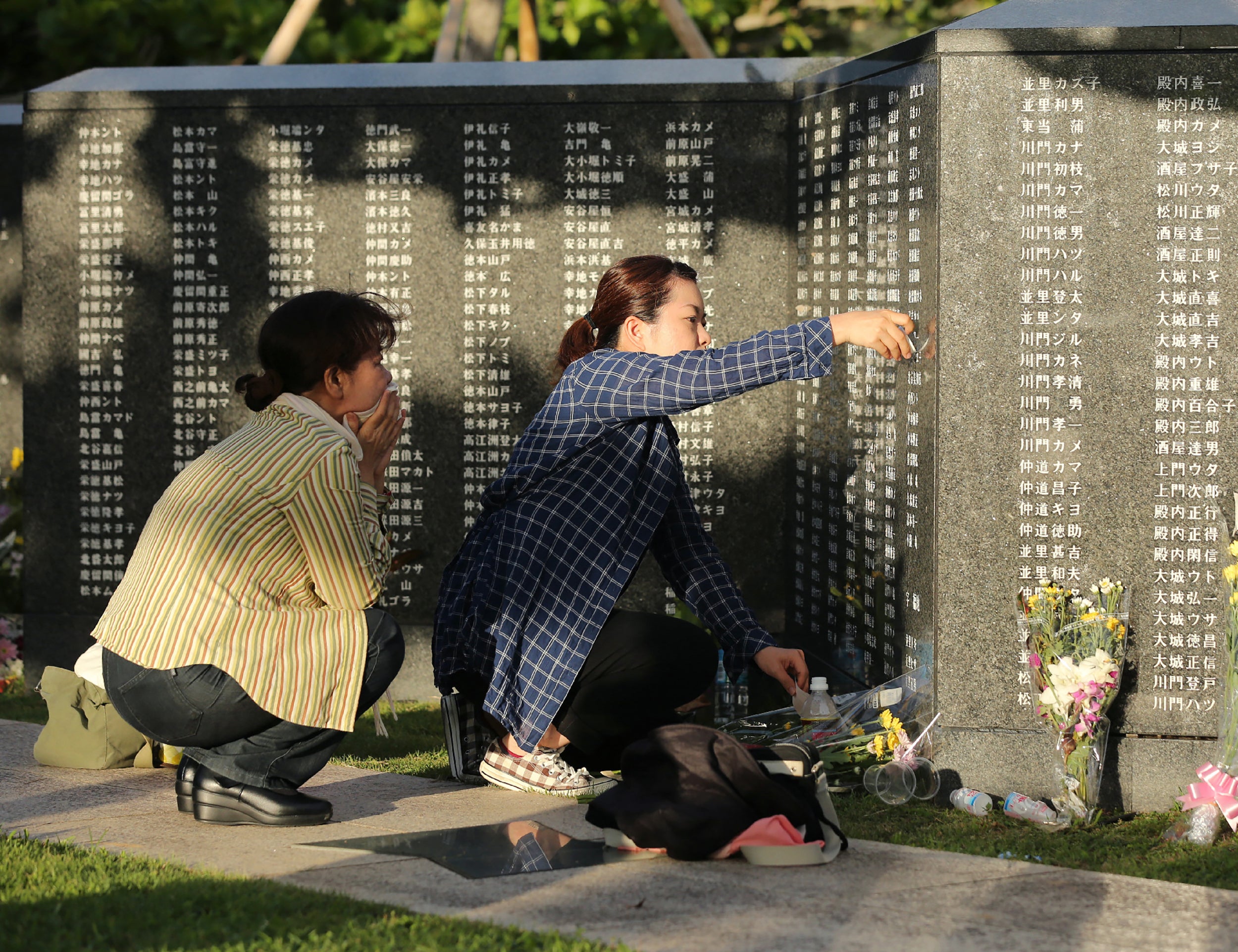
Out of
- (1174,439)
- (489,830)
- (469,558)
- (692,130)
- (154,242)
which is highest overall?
(692,130)

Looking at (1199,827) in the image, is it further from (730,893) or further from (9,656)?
(9,656)

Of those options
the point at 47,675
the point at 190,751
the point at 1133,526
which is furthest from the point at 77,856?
the point at 1133,526

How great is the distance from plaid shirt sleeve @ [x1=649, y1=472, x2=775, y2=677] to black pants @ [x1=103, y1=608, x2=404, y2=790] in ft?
3.64

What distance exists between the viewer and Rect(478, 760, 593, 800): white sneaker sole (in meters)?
4.38

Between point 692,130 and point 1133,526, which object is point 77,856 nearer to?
point 1133,526

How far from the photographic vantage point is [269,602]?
Result: 3.85m

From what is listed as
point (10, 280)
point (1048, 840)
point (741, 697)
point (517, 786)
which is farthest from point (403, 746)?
point (10, 280)

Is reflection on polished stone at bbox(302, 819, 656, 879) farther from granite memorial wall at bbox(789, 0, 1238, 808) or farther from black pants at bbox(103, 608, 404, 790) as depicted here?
granite memorial wall at bbox(789, 0, 1238, 808)

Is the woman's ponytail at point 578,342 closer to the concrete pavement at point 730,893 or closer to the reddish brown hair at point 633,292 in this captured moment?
the reddish brown hair at point 633,292

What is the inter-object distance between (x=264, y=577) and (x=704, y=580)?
59.8 inches

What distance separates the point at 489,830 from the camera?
3.92m

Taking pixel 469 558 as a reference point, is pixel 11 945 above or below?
below

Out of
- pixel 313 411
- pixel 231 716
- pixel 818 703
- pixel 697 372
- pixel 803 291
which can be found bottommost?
pixel 818 703

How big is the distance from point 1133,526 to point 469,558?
2.14m
